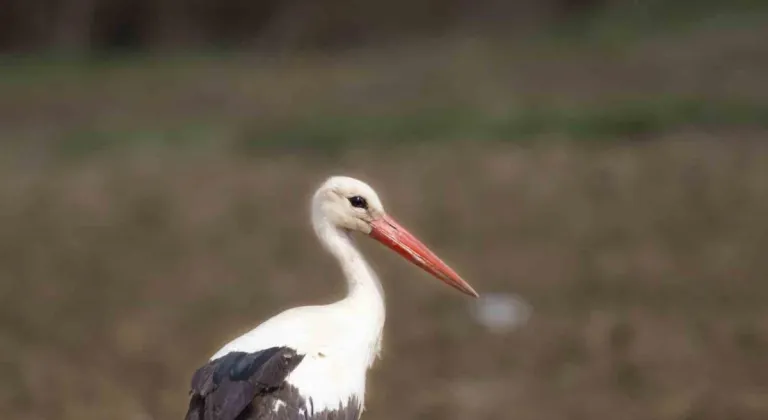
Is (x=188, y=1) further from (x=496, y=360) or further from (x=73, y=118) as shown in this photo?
(x=496, y=360)

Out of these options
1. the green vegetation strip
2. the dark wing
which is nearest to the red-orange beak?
the dark wing

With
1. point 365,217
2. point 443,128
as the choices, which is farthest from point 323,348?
point 443,128

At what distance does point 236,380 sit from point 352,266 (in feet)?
3.17

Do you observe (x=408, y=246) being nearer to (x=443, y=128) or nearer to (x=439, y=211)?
(x=439, y=211)

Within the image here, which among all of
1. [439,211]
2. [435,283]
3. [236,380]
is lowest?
[236,380]

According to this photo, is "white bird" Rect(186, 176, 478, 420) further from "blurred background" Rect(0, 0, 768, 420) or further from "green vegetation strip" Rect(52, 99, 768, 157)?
"green vegetation strip" Rect(52, 99, 768, 157)

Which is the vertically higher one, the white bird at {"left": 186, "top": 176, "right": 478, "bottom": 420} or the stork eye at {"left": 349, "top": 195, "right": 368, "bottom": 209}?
the stork eye at {"left": 349, "top": 195, "right": 368, "bottom": 209}

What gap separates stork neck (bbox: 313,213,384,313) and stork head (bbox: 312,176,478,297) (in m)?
0.04

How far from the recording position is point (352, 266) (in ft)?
20.2

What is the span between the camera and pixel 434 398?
969 centimetres

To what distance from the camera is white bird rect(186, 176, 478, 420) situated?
213 inches

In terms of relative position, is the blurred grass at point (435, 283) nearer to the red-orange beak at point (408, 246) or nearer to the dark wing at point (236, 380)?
the red-orange beak at point (408, 246)

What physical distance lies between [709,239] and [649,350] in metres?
3.28

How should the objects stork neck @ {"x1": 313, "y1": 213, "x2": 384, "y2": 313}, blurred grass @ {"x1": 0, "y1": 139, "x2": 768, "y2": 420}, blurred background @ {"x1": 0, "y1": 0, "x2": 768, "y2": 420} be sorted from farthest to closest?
blurred background @ {"x1": 0, "y1": 0, "x2": 768, "y2": 420} → blurred grass @ {"x1": 0, "y1": 139, "x2": 768, "y2": 420} → stork neck @ {"x1": 313, "y1": 213, "x2": 384, "y2": 313}
